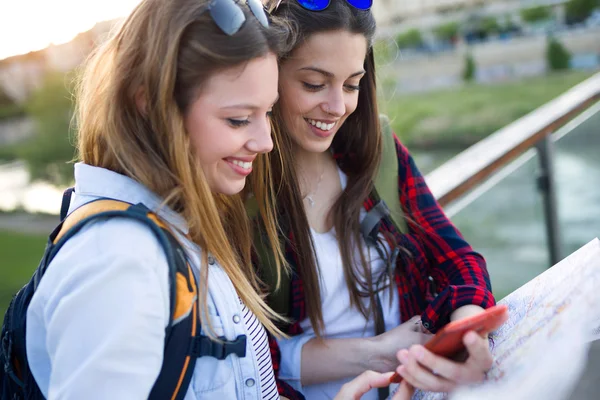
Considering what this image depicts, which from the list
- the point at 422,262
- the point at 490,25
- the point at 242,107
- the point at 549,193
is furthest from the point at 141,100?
the point at 490,25

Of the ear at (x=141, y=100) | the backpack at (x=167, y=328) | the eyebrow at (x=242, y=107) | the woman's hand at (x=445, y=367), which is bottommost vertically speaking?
the woman's hand at (x=445, y=367)

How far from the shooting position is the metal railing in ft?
7.34

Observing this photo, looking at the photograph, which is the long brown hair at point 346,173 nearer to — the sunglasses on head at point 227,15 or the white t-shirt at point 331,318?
the white t-shirt at point 331,318

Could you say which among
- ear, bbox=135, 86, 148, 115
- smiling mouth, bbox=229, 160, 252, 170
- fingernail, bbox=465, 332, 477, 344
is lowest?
fingernail, bbox=465, 332, 477, 344

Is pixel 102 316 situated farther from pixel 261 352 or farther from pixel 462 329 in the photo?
pixel 462 329

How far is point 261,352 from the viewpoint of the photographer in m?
1.30

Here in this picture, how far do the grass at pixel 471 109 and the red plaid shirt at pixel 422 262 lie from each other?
2521 cm

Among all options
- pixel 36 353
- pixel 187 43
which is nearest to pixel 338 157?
pixel 187 43

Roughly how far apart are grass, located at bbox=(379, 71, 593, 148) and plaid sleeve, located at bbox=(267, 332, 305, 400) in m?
25.5

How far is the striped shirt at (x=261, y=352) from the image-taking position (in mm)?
1273

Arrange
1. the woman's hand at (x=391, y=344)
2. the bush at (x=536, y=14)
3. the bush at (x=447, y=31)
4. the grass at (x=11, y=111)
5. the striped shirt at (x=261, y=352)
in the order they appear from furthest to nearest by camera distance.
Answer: the bush at (x=447, y=31)
the bush at (x=536, y=14)
the grass at (x=11, y=111)
the woman's hand at (x=391, y=344)
the striped shirt at (x=261, y=352)

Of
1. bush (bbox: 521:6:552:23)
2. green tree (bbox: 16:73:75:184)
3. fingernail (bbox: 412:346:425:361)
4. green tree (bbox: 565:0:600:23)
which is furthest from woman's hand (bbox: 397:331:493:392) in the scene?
bush (bbox: 521:6:552:23)

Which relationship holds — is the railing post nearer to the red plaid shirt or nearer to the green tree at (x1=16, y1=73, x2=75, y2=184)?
the red plaid shirt

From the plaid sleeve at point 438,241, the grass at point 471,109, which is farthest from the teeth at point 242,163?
the grass at point 471,109
